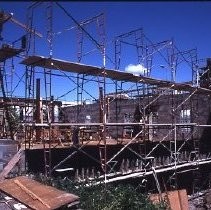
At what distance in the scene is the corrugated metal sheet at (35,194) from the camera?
764 centimetres

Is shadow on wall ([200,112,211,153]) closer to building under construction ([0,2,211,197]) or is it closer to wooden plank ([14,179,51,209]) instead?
building under construction ([0,2,211,197])

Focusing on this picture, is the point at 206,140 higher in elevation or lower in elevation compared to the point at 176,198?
higher

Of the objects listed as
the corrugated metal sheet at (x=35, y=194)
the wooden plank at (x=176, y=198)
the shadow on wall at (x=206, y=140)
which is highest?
the shadow on wall at (x=206, y=140)

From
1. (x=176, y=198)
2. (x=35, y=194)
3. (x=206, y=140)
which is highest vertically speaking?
(x=206, y=140)

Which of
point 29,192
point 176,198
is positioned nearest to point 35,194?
point 29,192

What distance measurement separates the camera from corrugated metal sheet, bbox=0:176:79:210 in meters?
7.64

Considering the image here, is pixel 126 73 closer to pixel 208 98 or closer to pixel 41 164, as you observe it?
pixel 41 164

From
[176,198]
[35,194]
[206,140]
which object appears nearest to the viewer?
[35,194]

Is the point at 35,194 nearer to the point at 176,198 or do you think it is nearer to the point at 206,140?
the point at 176,198

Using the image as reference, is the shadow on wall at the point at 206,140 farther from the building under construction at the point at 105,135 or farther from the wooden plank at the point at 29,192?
the wooden plank at the point at 29,192

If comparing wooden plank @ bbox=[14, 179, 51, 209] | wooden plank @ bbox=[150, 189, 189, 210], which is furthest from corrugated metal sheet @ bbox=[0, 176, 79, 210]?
wooden plank @ bbox=[150, 189, 189, 210]

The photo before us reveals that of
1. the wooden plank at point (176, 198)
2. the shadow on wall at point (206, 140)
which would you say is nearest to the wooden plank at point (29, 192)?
the wooden plank at point (176, 198)

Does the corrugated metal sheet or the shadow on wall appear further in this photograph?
the shadow on wall

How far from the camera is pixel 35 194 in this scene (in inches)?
324
